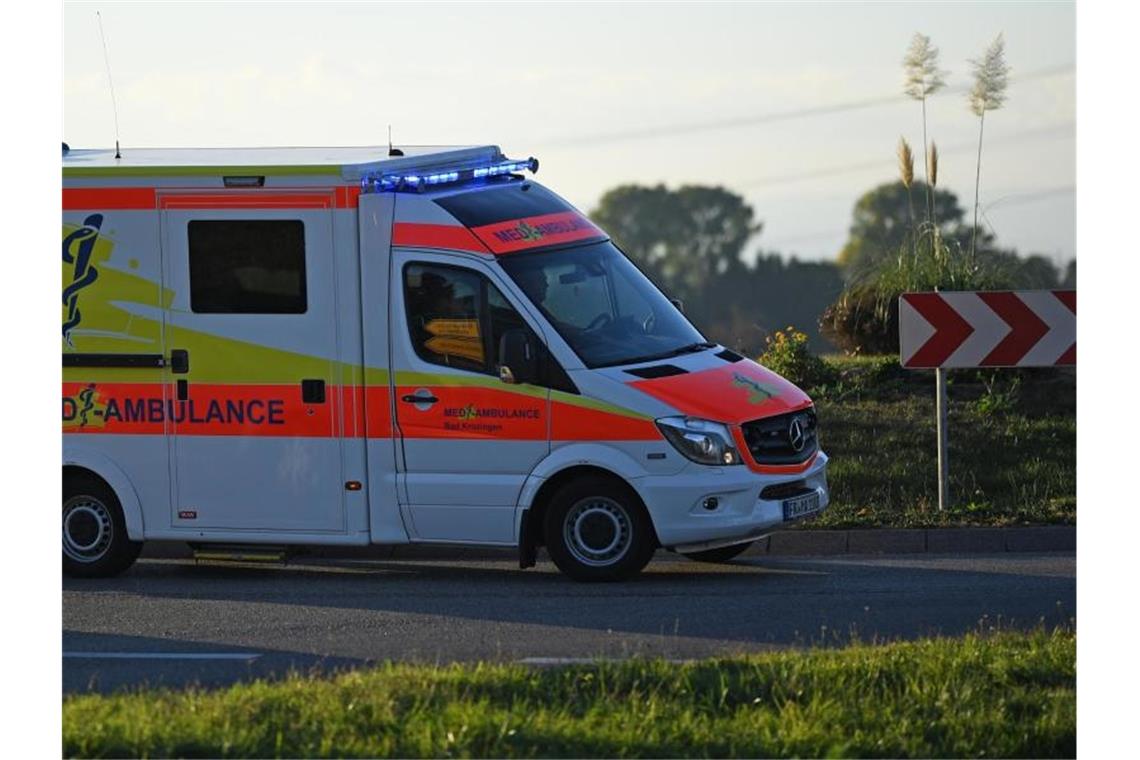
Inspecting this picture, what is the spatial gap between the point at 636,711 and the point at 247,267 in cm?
566

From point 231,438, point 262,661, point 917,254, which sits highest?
point 917,254

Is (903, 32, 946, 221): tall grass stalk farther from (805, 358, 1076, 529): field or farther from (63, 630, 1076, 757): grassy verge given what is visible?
(63, 630, 1076, 757): grassy verge

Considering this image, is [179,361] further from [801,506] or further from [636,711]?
[636,711]

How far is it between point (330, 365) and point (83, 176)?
2.05m

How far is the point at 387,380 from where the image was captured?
12242 millimetres

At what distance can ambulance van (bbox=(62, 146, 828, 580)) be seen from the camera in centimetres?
1192

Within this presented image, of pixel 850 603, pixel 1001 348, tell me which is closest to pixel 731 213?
pixel 1001 348

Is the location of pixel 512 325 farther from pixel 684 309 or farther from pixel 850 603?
pixel 850 603

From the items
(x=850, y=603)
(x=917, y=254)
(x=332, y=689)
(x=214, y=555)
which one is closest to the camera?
(x=332, y=689)

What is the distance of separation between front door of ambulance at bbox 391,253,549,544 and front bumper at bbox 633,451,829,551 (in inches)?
30.3

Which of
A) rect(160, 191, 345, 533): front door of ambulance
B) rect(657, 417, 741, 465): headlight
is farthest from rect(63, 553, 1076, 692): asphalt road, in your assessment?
rect(657, 417, 741, 465): headlight

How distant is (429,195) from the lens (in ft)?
40.2

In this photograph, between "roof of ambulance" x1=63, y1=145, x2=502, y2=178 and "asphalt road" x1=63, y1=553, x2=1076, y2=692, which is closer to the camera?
"asphalt road" x1=63, y1=553, x2=1076, y2=692

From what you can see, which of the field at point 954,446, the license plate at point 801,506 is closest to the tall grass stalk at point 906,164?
the field at point 954,446
